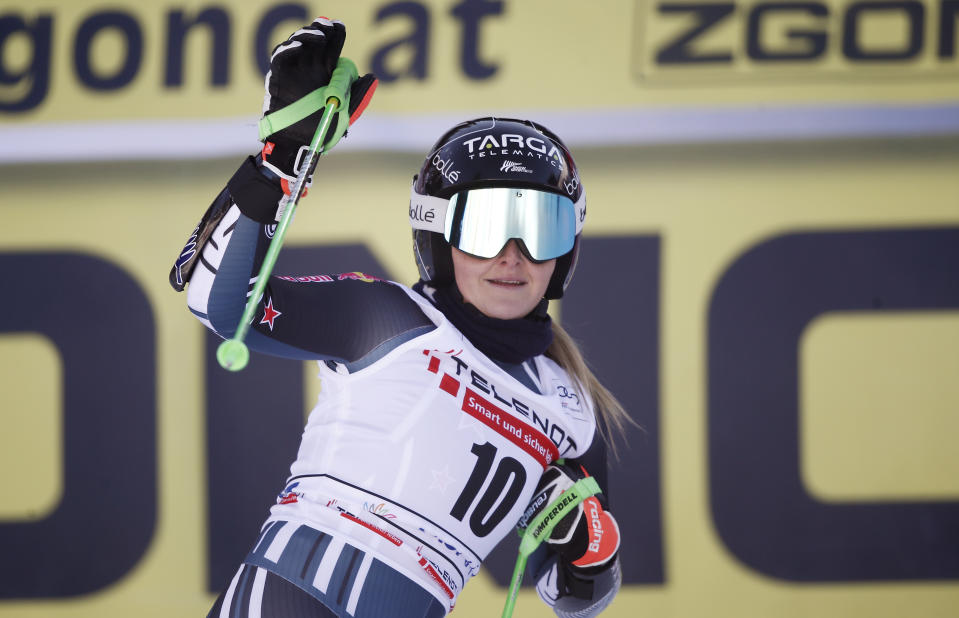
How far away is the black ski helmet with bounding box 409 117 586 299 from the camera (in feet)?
4.70

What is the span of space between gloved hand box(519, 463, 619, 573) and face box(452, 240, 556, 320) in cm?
31

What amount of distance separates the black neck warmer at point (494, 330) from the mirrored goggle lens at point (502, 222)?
0.09 meters

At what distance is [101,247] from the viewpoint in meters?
2.87

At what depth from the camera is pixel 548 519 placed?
60.2 inches

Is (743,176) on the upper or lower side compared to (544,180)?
upper

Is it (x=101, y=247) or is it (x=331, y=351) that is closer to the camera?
(x=331, y=351)

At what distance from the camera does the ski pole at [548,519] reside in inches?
59.5

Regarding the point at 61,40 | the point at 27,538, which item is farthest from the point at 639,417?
the point at 61,40

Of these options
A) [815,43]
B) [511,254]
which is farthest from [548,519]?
[815,43]

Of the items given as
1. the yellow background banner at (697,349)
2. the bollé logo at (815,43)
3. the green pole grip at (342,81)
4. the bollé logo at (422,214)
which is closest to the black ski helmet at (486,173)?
the bollé logo at (422,214)

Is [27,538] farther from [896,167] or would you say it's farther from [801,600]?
[896,167]

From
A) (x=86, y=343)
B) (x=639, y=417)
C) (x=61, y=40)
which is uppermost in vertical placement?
(x=61, y=40)

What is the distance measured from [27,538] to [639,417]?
197 cm

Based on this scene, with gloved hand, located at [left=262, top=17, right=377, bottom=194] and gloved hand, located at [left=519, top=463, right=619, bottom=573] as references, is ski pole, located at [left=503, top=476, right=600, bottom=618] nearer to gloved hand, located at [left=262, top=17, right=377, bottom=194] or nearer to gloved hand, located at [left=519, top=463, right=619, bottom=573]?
gloved hand, located at [left=519, top=463, right=619, bottom=573]
